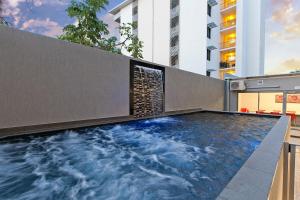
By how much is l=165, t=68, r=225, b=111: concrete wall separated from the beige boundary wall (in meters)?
2.21

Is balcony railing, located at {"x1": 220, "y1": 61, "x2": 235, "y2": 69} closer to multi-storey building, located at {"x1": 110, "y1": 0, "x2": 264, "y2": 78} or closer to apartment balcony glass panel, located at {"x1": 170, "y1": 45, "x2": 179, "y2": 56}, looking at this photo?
multi-storey building, located at {"x1": 110, "y1": 0, "x2": 264, "y2": 78}

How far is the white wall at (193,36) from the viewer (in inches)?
509

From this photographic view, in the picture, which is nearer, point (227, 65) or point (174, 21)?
point (227, 65)

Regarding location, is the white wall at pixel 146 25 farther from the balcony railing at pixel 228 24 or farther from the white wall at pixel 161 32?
the balcony railing at pixel 228 24

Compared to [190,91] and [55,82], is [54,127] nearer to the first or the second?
[55,82]

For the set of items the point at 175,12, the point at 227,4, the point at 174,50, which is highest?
the point at 227,4

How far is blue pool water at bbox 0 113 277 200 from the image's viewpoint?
1594mm

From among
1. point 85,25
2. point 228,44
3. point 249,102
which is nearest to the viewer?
point 85,25

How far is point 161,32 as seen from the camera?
50.0ft

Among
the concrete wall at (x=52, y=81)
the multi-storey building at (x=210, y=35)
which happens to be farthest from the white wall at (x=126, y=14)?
the concrete wall at (x=52, y=81)

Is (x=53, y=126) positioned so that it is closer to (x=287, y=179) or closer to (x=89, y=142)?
(x=89, y=142)

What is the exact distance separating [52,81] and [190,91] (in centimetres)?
580

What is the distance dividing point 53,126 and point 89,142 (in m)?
1.09

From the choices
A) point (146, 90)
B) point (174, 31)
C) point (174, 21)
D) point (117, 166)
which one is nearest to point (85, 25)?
point (146, 90)
